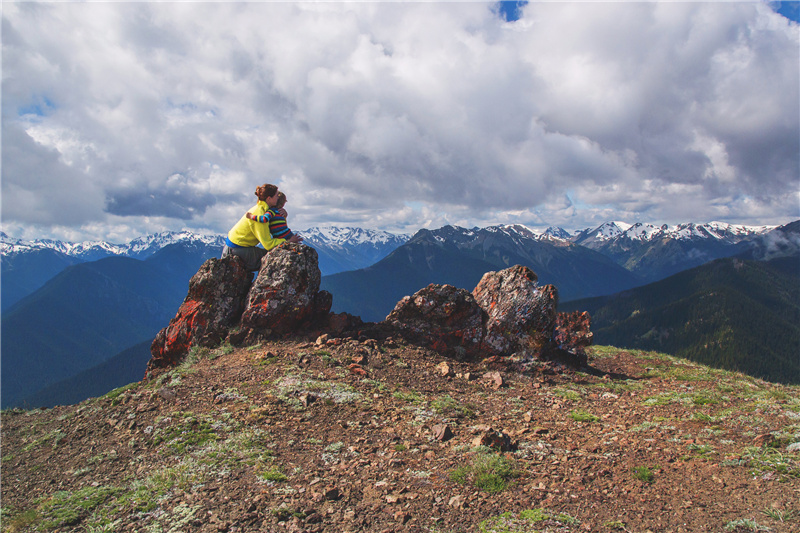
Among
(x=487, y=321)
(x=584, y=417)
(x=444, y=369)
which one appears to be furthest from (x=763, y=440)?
(x=487, y=321)

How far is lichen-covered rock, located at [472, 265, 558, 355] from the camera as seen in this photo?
15352 mm

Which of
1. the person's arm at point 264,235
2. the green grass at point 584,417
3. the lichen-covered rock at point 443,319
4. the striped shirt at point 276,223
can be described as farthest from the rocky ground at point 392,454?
the striped shirt at point 276,223

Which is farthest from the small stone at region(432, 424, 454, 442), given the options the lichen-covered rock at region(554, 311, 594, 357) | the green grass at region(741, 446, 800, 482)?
the lichen-covered rock at region(554, 311, 594, 357)

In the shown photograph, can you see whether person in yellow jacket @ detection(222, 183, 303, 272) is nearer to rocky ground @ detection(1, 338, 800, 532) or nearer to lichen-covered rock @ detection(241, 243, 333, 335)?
lichen-covered rock @ detection(241, 243, 333, 335)

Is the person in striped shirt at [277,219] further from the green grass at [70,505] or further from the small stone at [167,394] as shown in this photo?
the green grass at [70,505]

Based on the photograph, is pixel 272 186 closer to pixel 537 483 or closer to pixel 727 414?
pixel 537 483

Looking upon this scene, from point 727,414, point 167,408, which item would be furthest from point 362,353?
point 727,414

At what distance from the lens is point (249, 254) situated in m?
16.6

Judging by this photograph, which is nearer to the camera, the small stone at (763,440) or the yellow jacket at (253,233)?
the small stone at (763,440)

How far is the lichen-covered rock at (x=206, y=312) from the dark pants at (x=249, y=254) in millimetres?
252

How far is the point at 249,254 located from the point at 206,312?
116 inches

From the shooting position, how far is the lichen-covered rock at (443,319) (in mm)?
15609

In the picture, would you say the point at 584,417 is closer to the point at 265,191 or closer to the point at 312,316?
the point at 312,316

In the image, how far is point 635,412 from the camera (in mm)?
10398
